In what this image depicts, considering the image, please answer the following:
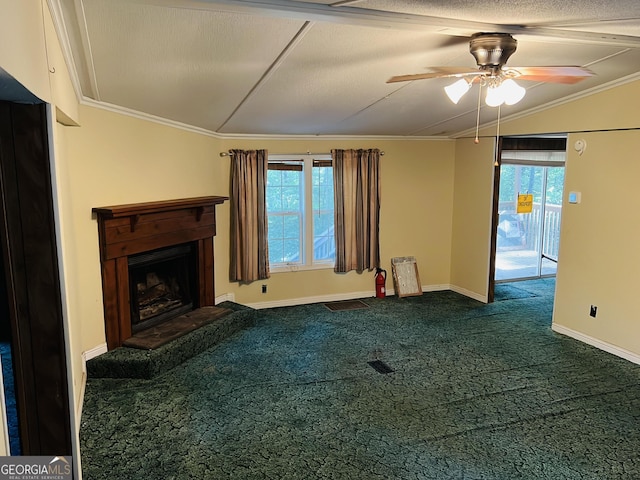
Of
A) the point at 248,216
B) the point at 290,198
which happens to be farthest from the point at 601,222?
the point at 248,216

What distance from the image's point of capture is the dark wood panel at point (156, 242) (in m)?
3.80

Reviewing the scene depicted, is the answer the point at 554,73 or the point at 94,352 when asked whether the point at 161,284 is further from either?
the point at 554,73

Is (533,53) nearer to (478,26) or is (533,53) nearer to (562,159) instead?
(478,26)

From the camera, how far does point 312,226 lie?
19.4ft

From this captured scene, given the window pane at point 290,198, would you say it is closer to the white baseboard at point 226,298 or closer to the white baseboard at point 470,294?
the white baseboard at point 226,298

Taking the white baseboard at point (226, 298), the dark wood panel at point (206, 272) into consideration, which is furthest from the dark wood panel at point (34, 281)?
the white baseboard at point (226, 298)

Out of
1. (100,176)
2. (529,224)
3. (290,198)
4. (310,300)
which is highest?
(100,176)

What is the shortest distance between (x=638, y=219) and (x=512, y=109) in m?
1.72

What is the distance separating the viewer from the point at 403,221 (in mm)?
6281

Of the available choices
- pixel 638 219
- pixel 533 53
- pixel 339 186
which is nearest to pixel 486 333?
pixel 638 219

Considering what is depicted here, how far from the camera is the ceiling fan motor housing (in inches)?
100.0

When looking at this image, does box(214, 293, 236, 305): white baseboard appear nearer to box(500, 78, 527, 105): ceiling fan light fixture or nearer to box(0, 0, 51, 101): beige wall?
box(0, 0, 51, 101): beige wall

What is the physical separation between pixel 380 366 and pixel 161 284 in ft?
7.70

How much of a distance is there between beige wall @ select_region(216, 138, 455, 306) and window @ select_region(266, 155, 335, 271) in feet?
0.56
